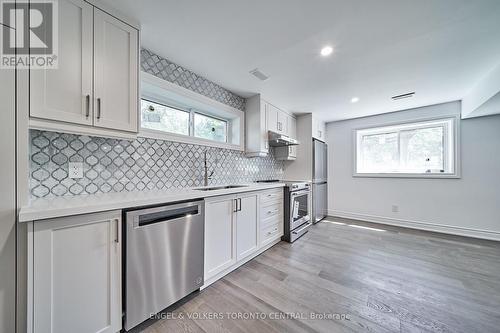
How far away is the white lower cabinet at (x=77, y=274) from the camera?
3.11 feet

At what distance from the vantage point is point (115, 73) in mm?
1419

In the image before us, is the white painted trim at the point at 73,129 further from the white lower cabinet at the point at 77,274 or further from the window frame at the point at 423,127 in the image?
the window frame at the point at 423,127

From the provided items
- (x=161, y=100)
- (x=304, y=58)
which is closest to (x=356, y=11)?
(x=304, y=58)

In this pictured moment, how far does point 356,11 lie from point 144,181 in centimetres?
236

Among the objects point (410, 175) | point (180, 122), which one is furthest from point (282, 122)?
point (410, 175)

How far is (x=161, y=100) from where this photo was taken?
2170mm

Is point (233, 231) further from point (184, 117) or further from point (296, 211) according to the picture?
point (184, 117)

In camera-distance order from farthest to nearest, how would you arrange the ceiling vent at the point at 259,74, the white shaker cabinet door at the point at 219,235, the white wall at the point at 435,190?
the white wall at the point at 435,190, the ceiling vent at the point at 259,74, the white shaker cabinet door at the point at 219,235

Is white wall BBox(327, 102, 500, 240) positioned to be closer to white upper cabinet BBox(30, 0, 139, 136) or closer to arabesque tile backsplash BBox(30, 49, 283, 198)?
arabesque tile backsplash BBox(30, 49, 283, 198)

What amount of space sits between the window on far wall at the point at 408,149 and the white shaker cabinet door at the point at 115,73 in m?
4.43

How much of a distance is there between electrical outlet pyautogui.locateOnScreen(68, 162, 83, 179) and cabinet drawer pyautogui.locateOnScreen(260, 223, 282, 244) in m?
1.99

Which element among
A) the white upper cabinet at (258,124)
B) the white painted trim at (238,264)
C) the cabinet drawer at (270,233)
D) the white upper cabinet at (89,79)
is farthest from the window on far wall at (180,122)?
the white painted trim at (238,264)

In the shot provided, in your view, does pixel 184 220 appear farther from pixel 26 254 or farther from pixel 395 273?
pixel 395 273

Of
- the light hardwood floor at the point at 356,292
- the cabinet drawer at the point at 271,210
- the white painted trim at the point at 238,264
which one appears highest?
the cabinet drawer at the point at 271,210
